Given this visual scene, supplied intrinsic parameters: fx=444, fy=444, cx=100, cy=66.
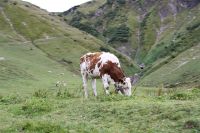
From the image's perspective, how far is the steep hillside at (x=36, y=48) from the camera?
74137mm

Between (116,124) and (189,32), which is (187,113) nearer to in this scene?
(116,124)

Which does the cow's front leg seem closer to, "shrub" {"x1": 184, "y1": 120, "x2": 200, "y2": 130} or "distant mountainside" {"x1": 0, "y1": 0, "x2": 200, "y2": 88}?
"shrub" {"x1": 184, "y1": 120, "x2": 200, "y2": 130}

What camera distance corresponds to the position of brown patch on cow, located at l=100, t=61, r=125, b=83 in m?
24.7

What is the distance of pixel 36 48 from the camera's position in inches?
4547

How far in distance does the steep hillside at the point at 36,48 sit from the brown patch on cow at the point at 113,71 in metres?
37.5

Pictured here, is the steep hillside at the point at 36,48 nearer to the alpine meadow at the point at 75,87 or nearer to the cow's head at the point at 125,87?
the alpine meadow at the point at 75,87

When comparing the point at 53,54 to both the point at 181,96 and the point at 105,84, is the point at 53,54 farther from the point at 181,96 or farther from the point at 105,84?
the point at 181,96

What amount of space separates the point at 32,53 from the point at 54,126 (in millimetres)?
87863

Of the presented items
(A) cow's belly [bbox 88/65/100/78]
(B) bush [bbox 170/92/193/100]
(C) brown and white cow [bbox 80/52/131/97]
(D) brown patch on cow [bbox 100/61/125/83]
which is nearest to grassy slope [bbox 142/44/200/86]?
(A) cow's belly [bbox 88/65/100/78]

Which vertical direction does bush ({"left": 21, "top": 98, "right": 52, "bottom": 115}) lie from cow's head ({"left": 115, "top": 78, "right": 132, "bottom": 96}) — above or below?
below

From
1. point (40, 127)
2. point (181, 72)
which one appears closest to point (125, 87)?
point (40, 127)

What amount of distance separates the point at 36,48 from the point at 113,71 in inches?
3640

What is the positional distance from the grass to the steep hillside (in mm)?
40887

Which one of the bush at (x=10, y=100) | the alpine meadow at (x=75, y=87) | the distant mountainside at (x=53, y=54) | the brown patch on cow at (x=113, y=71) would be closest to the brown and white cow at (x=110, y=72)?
the brown patch on cow at (x=113, y=71)
